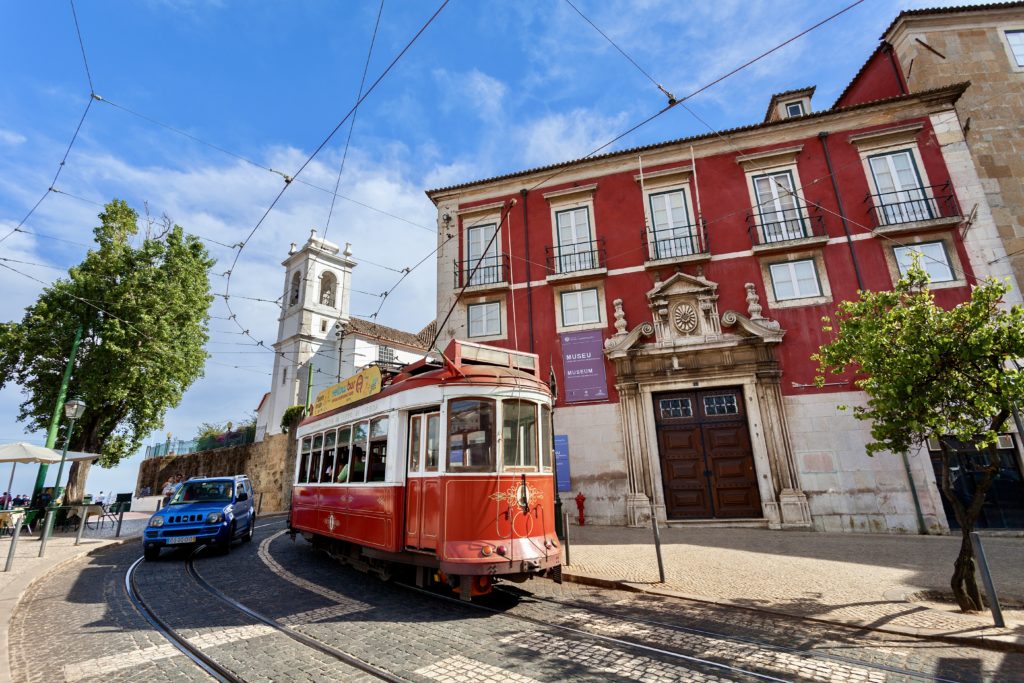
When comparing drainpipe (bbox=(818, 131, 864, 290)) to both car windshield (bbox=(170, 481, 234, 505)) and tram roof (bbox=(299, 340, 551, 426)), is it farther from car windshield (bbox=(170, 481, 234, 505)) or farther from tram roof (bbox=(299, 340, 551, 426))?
car windshield (bbox=(170, 481, 234, 505))

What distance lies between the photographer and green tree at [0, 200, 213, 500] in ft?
54.0

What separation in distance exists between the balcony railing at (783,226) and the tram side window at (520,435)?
37.0 feet

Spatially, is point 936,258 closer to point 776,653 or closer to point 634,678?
point 776,653

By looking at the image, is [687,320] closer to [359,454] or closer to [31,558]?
[359,454]

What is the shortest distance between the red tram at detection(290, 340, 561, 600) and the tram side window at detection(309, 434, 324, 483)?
2097 millimetres

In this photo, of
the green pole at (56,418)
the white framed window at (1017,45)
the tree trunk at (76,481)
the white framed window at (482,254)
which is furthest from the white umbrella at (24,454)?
the white framed window at (1017,45)

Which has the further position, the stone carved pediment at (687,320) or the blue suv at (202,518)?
the stone carved pediment at (687,320)

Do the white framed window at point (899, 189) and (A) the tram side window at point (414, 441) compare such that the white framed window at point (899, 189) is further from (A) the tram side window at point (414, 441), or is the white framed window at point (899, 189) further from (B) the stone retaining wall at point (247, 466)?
(B) the stone retaining wall at point (247, 466)

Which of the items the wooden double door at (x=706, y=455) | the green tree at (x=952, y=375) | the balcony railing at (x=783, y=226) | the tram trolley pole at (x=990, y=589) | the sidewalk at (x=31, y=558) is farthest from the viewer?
the balcony railing at (x=783, y=226)

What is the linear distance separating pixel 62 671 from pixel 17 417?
769 inches

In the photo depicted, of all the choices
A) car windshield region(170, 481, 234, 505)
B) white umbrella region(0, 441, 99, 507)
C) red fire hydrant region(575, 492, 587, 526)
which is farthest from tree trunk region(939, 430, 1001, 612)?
white umbrella region(0, 441, 99, 507)

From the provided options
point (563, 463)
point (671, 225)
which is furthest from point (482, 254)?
point (563, 463)

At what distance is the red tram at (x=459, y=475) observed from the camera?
595cm

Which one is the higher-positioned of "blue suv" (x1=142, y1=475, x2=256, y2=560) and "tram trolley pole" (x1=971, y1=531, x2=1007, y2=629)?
"blue suv" (x1=142, y1=475, x2=256, y2=560)
